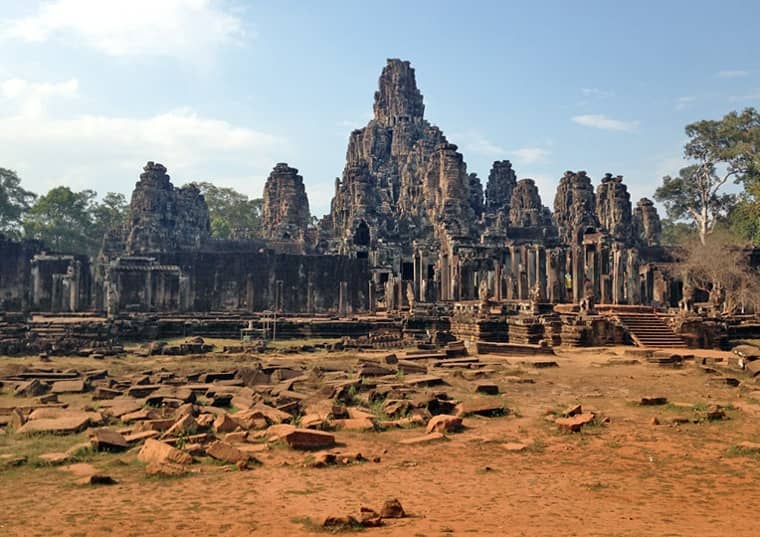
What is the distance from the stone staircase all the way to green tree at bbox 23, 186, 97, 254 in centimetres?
5137

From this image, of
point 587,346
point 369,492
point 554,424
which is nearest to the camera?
point 369,492

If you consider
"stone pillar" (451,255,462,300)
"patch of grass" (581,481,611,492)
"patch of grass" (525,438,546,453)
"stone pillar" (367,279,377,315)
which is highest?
"stone pillar" (451,255,462,300)

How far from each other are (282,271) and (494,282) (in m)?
12.2

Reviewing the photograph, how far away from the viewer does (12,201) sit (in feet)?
203

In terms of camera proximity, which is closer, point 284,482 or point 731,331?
point 284,482

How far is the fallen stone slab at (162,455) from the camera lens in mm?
6906

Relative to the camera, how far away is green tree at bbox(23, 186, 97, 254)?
60.2 metres

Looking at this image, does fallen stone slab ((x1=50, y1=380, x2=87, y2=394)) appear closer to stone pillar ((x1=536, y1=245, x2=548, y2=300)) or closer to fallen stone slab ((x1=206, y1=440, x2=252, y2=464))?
fallen stone slab ((x1=206, y1=440, x2=252, y2=464))

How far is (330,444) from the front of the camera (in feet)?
26.3

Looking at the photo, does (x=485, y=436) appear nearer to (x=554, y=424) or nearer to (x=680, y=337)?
(x=554, y=424)

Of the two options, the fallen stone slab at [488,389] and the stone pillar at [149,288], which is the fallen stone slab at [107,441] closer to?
the fallen stone slab at [488,389]

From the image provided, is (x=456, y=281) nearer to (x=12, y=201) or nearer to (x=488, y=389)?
(x=488, y=389)

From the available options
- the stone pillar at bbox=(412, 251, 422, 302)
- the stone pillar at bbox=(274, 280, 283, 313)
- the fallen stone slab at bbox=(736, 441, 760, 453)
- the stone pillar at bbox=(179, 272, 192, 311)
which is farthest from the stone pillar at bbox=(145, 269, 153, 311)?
the fallen stone slab at bbox=(736, 441, 760, 453)

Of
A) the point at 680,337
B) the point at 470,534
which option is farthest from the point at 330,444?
the point at 680,337
